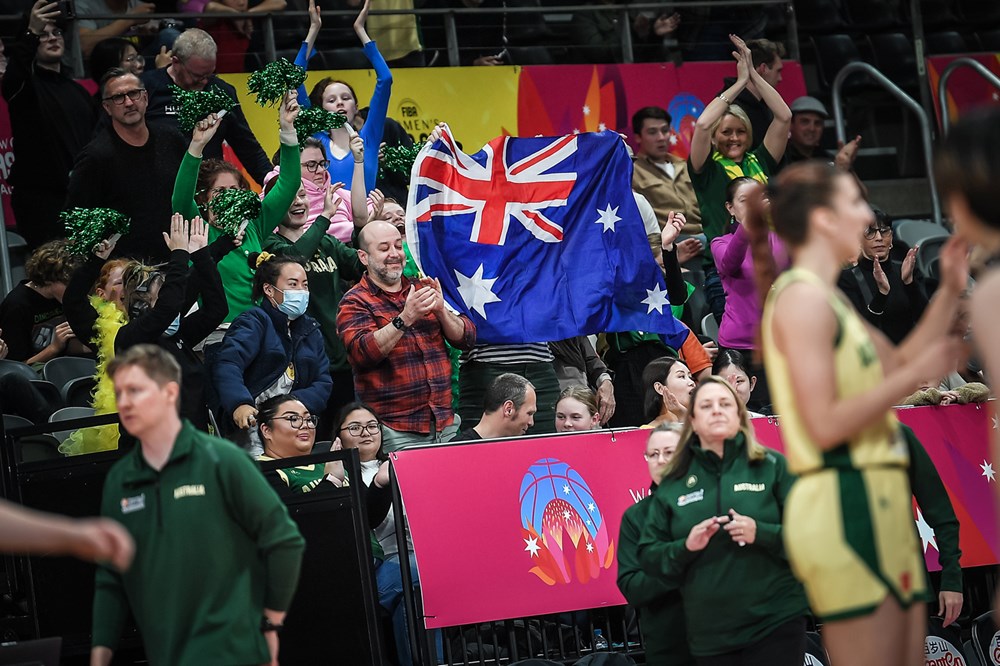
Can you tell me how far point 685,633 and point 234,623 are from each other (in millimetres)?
2148

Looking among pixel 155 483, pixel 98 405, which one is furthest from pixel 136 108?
pixel 155 483

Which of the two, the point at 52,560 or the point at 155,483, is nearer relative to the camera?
the point at 155,483

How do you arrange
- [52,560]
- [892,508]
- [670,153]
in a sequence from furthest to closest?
[670,153]
[52,560]
[892,508]

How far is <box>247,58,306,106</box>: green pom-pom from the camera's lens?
838 cm

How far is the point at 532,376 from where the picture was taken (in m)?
8.46

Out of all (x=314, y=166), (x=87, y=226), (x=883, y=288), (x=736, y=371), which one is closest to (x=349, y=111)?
(x=314, y=166)

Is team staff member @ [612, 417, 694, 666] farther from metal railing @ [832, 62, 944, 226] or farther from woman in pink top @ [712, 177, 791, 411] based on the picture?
metal railing @ [832, 62, 944, 226]

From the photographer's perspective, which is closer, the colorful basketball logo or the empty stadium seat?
the colorful basketball logo

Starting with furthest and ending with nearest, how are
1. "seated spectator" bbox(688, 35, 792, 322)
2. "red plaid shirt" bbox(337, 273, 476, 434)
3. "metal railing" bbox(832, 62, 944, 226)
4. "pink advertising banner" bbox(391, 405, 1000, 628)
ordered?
"metal railing" bbox(832, 62, 944, 226) → "seated spectator" bbox(688, 35, 792, 322) → "red plaid shirt" bbox(337, 273, 476, 434) → "pink advertising banner" bbox(391, 405, 1000, 628)

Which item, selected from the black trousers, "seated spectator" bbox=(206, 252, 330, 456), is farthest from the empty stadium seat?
the black trousers

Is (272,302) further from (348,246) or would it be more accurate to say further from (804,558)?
(804,558)

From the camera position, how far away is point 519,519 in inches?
283

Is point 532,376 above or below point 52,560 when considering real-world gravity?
above

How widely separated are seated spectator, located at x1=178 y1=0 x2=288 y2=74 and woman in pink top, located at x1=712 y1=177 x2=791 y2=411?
4258 millimetres
